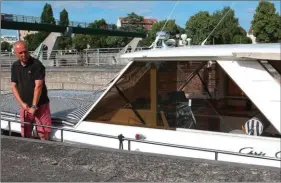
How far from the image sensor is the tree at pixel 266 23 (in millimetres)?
53594

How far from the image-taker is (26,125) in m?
5.25

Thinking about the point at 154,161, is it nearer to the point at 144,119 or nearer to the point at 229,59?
the point at 144,119

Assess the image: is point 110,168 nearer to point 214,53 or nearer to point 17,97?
point 214,53

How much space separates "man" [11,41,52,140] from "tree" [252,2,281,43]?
2041 inches

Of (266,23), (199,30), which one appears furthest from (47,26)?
(199,30)

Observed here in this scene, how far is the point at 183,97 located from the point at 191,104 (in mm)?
116

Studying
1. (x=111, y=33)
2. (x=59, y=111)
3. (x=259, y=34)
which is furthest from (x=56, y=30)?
(x=59, y=111)

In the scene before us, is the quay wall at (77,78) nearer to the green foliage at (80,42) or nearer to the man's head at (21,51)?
the man's head at (21,51)

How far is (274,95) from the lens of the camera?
3756 millimetres

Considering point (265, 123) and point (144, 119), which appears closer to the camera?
point (265, 123)

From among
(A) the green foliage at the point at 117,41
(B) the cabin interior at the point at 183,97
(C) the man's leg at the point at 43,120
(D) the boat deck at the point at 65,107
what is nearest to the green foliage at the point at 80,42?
(A) the green foliage at the point at 117,41

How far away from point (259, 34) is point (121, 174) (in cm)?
5468

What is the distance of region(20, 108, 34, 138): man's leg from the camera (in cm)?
520

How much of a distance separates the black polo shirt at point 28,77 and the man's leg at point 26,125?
7.2 inches
